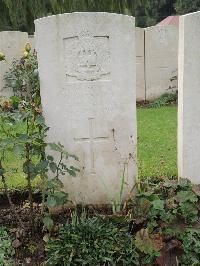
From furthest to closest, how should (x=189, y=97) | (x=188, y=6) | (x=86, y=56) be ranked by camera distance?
1. (x=188, y=6)
2. (x=189, y=97)
3. (x=86, y=56)

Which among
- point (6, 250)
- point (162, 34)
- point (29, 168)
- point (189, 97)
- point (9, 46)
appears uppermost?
point (162, 34)

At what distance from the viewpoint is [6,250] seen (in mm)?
3047

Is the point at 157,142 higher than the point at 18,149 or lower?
lower

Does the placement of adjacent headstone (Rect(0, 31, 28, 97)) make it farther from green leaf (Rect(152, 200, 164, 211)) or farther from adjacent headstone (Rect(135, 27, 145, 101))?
green leaf (Rect(152, 200, 164, 211))

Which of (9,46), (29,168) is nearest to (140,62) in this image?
(9,46)

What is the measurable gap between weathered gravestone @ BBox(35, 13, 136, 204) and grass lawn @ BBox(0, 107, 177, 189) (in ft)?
2.28

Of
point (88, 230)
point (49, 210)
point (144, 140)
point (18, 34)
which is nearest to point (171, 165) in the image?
point (144, 140)

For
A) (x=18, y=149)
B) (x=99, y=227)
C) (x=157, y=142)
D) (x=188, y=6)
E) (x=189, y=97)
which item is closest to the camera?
(x=18, y=149)

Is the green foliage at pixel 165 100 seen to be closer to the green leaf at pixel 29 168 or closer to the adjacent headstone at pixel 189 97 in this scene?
the adjacent headstone at pixel 189 97

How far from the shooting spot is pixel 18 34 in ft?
28.0

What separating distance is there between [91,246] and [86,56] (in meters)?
1.50

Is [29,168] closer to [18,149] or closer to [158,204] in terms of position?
[18,149]

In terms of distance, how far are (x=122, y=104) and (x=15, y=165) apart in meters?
1.99

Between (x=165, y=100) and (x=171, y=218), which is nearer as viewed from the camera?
(x=171, y=218)
